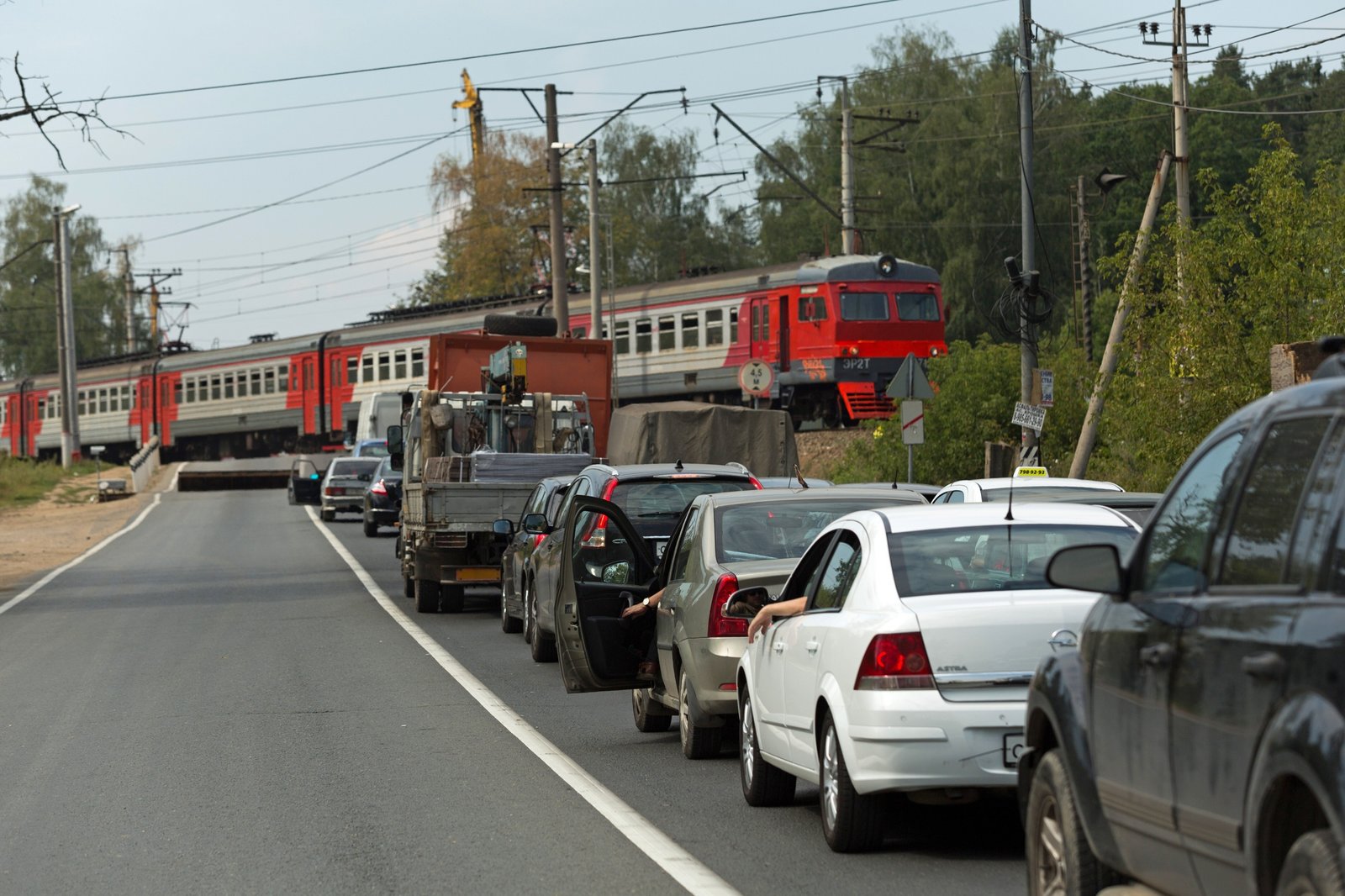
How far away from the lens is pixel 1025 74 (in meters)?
26.7

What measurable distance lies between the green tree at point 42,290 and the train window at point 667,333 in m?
71.4

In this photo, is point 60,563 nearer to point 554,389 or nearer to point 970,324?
point 554,389

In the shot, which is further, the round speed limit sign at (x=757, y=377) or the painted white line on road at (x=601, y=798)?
the round speed limit sign at (x=757, y=377)

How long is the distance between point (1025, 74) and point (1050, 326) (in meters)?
43.8

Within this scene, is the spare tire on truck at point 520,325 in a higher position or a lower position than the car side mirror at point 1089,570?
higher

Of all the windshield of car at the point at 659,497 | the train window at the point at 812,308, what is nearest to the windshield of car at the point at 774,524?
the windshield of car at the point at 659,497

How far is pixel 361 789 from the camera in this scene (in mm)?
9555

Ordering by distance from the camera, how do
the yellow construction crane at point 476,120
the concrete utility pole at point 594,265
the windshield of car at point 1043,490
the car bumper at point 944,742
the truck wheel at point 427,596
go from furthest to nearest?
1. the yellow construction crane at point 476,120
2. the concrete utility pole at point 594,265
3. the truck wheel at point 427,596
4. the windshield of car at point 1043,490
5. the car bumper at point 944,742

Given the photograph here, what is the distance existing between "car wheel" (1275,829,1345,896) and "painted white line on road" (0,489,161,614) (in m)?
22.0

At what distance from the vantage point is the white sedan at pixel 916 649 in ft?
23.2

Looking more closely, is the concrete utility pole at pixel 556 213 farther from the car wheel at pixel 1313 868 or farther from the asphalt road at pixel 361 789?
the car wheel at pixel 1313 868

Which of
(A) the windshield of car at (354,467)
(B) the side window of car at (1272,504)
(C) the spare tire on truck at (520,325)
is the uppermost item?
(C) the spare tire on truck at (520,325)

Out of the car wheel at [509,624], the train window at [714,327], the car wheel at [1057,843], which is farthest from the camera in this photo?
the train window at [714,327]

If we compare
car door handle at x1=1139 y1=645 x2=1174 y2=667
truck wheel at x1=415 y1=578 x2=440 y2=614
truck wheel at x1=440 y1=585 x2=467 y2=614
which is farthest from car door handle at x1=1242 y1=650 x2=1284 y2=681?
truck wheel at x1=440 y1=585 x2=467 y2=614
